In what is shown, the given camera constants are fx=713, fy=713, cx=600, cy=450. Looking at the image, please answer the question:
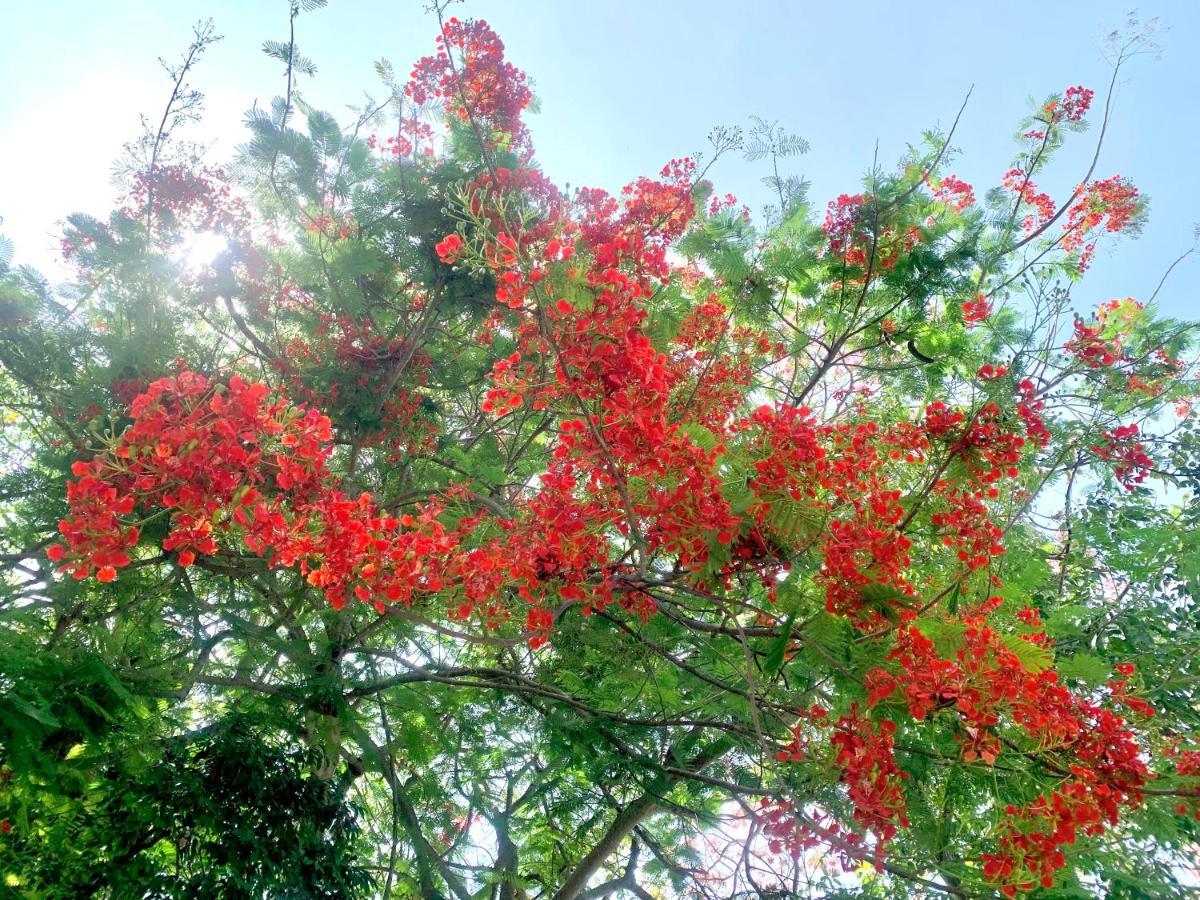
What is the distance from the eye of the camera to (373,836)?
235 inches

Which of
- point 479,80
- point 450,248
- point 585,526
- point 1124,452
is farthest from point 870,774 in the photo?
point 479,80

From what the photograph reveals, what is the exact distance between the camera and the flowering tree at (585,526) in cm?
268

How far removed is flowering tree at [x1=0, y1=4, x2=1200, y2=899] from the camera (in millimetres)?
2684

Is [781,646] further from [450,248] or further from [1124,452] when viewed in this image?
[1124,452]

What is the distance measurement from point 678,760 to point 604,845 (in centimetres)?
170

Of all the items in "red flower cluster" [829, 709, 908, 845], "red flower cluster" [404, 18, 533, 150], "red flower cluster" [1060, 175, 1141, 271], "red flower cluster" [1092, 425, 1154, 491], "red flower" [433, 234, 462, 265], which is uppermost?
"red flower cluster" [1060, 175, 1141, 271]

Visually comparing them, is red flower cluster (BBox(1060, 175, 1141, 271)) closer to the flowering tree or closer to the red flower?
the flowering tree

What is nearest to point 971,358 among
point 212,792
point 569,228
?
point 569,228

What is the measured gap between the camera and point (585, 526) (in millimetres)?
3145

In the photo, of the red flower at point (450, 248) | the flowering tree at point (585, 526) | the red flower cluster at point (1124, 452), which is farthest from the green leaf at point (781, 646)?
the red flower cluster at point (1124, 452)

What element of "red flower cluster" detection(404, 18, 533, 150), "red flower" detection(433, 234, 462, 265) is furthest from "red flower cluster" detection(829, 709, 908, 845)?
"red flower cluster" detection(404, 18, 533, 150)

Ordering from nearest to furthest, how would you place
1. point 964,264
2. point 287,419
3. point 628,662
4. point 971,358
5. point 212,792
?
1. point 287,419
2. point 212,792
3. point 628,662
4. point 964,264
5. point 971,358

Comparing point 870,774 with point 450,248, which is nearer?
point 450,248

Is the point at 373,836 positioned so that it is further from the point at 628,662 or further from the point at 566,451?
the point at 566,451
